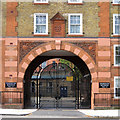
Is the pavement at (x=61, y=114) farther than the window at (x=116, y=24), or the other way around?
the window at (x=116, y=24)

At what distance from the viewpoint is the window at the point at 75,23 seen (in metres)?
28.2

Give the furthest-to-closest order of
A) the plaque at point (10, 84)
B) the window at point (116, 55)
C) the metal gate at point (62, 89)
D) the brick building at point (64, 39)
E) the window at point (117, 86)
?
the metal gate at point (62, 89) → the window at point (116, 55) → the window at point (117, 86) → the brick building at point (64, 39) → the plaque at point (10, 84)

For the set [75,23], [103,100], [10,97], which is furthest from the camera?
[75,23]

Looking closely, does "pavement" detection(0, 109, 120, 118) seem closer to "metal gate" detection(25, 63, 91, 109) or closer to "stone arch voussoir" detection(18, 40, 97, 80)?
"metal gate" detection(25, 63, 91, 109)

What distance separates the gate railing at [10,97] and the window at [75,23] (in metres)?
6.40

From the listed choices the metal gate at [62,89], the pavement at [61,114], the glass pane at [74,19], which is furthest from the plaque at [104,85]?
the glass pane at [74,19]

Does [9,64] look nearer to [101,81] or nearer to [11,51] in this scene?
[11,51]

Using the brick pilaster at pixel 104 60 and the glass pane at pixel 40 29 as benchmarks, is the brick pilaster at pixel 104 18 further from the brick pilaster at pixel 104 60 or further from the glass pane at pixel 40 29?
the glass pane at pixel 40 29

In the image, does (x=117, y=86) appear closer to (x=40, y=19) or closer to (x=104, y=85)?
(x=104, y=85)

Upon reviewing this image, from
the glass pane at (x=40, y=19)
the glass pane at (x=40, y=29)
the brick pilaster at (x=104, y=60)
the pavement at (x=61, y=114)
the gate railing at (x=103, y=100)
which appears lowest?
the pavement at (x=61, y=114)

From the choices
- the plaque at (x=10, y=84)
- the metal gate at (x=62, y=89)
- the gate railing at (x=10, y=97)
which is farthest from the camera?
the metal gate at (x=62, y=89)

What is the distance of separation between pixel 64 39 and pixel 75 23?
1578mm

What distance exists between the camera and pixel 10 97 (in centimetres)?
2738

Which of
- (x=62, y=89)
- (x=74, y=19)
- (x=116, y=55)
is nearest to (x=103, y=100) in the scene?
(x=116, y=55)
